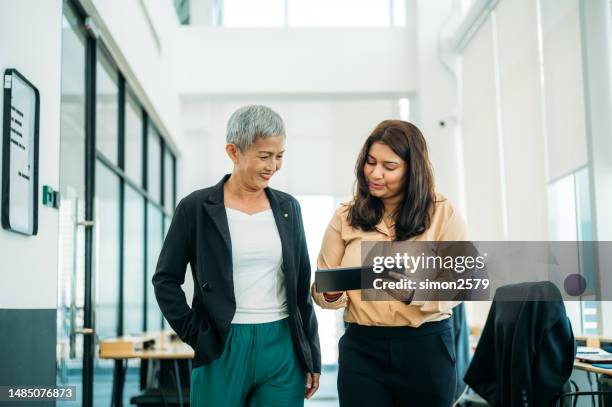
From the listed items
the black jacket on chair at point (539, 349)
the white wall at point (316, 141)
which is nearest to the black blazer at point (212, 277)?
the black jacket on chair at point (539, 349)

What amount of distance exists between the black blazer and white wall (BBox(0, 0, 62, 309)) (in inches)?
28.8

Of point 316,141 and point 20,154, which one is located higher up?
point 316,141

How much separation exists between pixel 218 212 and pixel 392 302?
547mm

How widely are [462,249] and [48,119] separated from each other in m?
1.91

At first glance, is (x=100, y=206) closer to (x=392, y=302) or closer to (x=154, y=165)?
(x=154, y=165)

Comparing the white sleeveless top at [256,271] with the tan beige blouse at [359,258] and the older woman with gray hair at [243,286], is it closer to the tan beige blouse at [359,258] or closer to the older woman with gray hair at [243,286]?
the older woman with gray hair at [243,286]

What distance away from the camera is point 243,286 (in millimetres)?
2057

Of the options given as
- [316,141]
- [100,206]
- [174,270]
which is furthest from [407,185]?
[316,141]

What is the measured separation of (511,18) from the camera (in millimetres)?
6027

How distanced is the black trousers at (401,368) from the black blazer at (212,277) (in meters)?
0.19

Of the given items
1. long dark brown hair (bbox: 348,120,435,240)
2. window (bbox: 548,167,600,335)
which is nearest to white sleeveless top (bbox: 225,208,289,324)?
long dark brown hair (bbox: 348,120,435,240)

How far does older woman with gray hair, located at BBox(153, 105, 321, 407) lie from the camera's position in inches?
80.1

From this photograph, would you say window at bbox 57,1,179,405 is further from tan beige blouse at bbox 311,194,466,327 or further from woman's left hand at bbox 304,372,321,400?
tan beige blouse at bbox 311,194,466,327

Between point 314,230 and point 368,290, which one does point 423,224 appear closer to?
point 368,290
